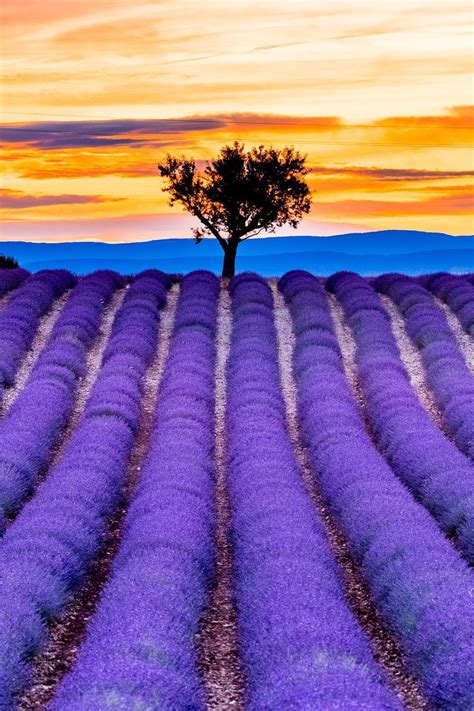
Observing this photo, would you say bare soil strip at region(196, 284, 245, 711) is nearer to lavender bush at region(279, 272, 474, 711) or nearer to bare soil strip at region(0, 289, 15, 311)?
lavender bush at region(279, 272, 474, 711)

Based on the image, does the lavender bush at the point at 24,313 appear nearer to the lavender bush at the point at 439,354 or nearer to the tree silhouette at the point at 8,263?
the tree silhouette at the point at 8,263

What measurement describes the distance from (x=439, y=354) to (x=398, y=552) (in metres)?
11.7

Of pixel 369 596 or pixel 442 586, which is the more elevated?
pixel 442 586

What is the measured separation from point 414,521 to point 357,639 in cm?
312

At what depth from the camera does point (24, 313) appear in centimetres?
2495

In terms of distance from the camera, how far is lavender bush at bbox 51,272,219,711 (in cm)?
643

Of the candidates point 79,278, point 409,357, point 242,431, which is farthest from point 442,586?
point 79,278

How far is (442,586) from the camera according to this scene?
8.37 meters

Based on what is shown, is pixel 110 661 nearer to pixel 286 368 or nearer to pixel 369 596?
pixel 369 596

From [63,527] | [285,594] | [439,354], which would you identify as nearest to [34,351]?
[439,354]

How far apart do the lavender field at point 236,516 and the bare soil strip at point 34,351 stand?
0.09 metres

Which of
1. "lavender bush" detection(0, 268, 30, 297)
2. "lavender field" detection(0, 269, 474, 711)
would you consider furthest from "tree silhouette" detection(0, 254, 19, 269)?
"lavender field" detection(0, 269, 474, 711)

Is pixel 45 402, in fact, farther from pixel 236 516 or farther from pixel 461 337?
pixel 461 337

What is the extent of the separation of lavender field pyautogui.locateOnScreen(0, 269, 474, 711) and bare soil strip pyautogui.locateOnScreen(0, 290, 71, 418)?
0.09 meters
